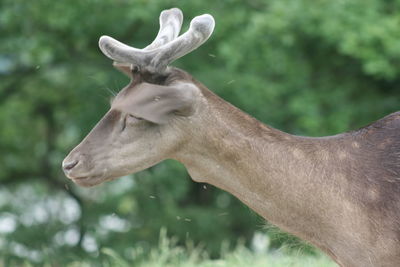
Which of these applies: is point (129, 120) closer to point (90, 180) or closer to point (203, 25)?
point (90, 180)

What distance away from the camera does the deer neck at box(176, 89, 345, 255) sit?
477 centimetres

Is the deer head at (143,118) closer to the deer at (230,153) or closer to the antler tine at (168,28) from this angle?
the deer at (230,153)

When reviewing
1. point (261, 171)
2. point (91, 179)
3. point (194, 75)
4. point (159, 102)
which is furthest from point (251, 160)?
point (194, 75)

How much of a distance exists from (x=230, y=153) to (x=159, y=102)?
52 cm

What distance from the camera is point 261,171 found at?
4.82 metres

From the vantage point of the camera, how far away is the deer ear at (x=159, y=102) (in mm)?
4668

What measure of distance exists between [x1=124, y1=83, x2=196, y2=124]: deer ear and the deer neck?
0.16 m

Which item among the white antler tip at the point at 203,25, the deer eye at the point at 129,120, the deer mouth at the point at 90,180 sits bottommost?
the deer mouth at the point at 90,180

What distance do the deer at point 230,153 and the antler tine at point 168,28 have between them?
0.18ft

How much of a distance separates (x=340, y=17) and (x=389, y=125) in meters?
7.25

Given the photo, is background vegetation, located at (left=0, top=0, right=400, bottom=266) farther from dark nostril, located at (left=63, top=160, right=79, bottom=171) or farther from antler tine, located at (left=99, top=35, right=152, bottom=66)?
antler tine, located at (left=99, top=35, right=152, bottom=66)

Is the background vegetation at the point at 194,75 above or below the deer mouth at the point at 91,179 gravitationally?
below

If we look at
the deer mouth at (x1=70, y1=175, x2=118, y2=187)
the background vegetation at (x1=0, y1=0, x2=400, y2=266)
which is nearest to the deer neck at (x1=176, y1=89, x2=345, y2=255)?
the deer mouth at (x1=70, y1=175, x2=118, y2=187)

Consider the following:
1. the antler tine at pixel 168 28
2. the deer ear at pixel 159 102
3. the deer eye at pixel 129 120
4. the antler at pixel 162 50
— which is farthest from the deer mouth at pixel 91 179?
the antler tine at pixel 168 28
